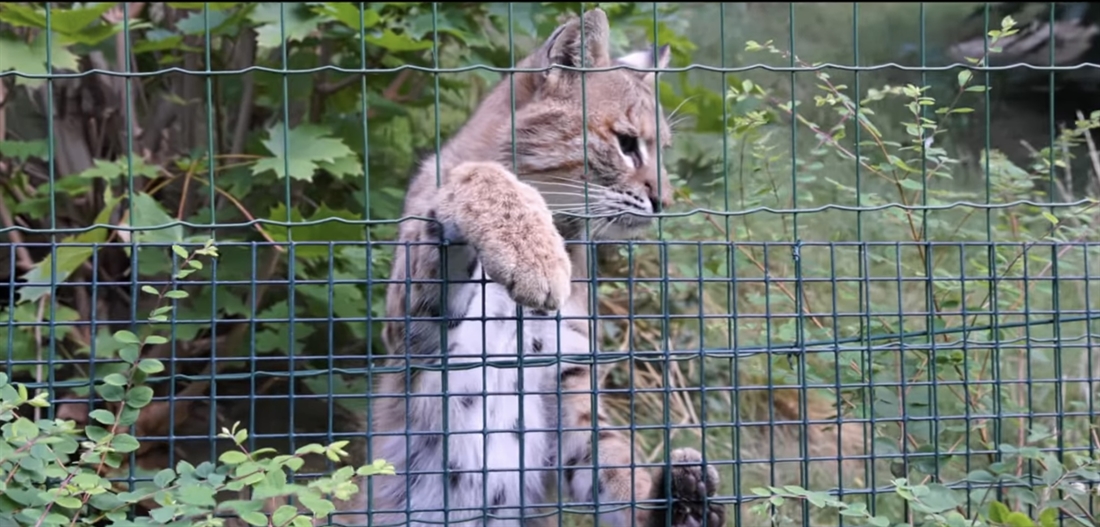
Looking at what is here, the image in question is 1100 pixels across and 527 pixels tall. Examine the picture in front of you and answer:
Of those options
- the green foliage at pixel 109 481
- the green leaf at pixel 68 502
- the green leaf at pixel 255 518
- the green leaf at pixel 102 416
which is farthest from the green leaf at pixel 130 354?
the green leaf at pixel 255 518

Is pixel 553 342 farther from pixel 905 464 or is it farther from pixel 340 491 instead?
pixel 340 491

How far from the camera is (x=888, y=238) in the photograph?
18.4 ft

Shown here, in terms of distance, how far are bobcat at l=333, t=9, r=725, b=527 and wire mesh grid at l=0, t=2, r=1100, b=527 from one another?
0.02 meters

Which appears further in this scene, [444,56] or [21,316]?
[444,56]

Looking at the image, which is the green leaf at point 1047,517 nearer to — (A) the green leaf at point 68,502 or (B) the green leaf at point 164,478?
(B) the green leaf at point 164,478

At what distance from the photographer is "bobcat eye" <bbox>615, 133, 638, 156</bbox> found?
166 inches

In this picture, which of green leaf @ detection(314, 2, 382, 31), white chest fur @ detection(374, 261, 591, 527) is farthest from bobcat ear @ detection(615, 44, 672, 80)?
white chest fur @ detection(374, 261, 591, 527)

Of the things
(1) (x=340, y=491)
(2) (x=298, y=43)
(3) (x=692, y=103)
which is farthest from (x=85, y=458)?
(3) (x=692, y=103)

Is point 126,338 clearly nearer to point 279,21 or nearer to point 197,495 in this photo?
point 197,495

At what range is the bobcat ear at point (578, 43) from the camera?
3.83 metres

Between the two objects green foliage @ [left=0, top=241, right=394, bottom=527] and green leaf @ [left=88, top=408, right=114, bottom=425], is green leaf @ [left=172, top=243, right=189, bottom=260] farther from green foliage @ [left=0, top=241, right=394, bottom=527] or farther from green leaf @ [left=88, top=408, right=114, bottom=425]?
green leaf @ [left=88, top=408, right=114, bottom=425]

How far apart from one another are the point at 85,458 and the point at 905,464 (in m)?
2.06

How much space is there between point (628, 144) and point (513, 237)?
1.37 metres

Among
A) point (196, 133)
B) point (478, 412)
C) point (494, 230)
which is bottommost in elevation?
point (478, 412)
